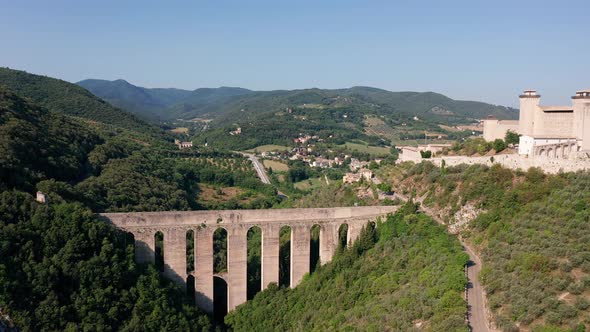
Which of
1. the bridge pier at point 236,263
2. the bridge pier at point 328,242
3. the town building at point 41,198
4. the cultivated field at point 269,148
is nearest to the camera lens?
the town building at point 41,198

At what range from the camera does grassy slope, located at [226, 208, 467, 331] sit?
23297 mm

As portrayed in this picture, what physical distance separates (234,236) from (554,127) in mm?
24829

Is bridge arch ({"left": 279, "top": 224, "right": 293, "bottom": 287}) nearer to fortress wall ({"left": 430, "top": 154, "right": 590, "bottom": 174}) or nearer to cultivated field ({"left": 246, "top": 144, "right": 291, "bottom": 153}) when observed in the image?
fortress wall ({"left": 430, "top": 154, "right": 590, "bottom": 174})

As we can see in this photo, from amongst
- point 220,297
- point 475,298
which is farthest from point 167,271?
point 475,298

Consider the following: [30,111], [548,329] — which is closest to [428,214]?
[548,329]

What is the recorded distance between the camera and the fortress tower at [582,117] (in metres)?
34.7

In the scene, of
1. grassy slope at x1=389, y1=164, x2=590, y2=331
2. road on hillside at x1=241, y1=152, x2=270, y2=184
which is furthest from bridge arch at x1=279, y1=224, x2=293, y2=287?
road on hillside at x1=241, y1=152, x2=270, y2=184

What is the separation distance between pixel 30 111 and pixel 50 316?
2747cm

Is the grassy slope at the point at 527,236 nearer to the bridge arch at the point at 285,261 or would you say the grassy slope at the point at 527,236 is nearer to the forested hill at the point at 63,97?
the bridge arch at the point at 285,261

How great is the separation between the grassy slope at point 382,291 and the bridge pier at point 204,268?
6.51 ft

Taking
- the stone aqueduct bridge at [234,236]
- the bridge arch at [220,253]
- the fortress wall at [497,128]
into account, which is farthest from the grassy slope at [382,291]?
the fortress wall at [497,128]

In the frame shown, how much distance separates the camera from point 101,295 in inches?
1069

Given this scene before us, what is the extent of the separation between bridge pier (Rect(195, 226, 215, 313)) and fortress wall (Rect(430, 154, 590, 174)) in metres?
20.6

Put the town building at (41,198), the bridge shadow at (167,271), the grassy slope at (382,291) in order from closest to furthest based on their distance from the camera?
the grassy slope at (382,291) < the town building at (41,198) < the bridge shadow at (167,271)
